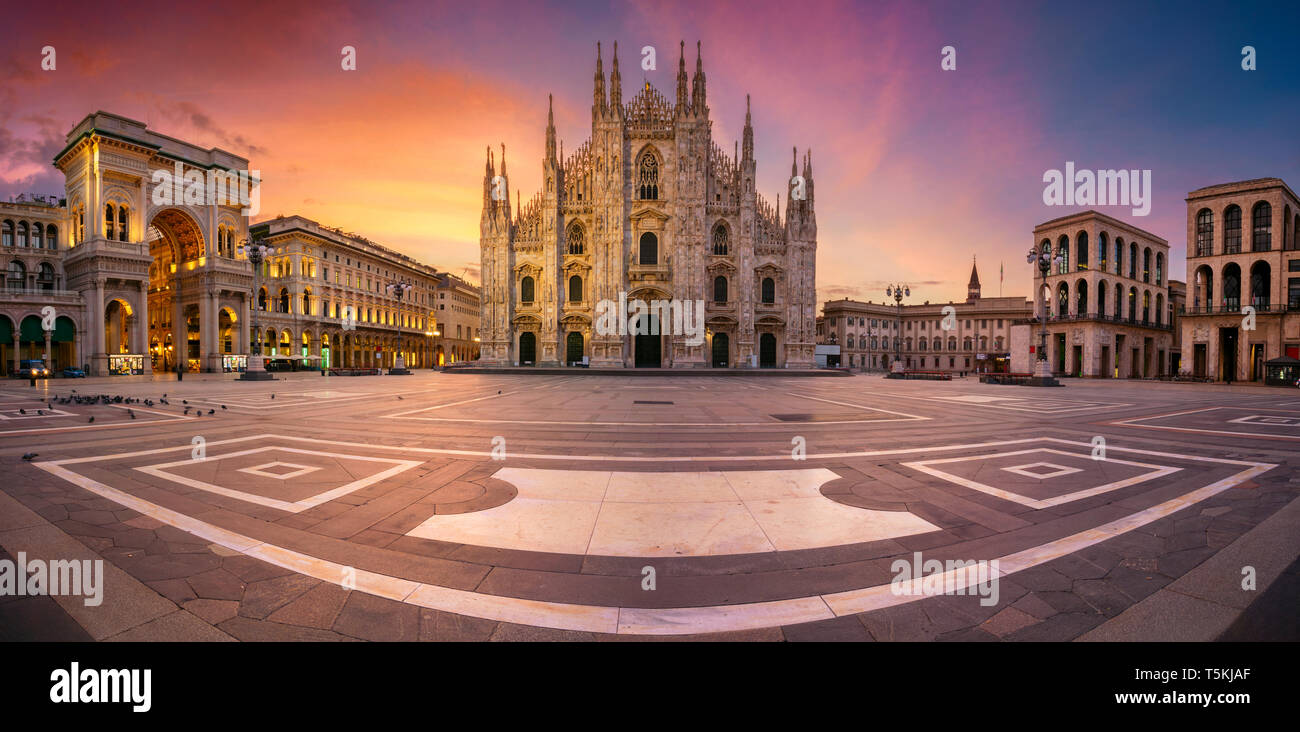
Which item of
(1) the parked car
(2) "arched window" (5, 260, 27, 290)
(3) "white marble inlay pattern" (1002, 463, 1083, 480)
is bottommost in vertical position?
(3) "white marble inlay pattern" (1002, 463, 1083, 480)

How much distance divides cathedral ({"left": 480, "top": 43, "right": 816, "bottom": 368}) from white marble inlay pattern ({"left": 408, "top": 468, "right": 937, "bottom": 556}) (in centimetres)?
3809

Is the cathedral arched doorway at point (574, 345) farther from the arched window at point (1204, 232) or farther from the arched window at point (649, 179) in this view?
the arched window at point (1204, 232)

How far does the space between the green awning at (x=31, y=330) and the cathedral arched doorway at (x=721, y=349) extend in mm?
60214

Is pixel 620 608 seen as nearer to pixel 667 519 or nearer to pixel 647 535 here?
pixel 647 535

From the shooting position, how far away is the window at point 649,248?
4497 centimetres

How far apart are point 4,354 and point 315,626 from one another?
Answer: 69958 mm

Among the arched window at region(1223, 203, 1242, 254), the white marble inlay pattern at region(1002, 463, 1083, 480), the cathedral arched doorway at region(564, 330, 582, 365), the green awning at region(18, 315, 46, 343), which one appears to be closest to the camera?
the white marble inlay pattern at region(1002, 463, 1083, 480)

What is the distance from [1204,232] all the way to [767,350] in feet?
136

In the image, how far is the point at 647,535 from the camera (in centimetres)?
382

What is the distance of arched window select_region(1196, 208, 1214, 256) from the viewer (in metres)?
42.2

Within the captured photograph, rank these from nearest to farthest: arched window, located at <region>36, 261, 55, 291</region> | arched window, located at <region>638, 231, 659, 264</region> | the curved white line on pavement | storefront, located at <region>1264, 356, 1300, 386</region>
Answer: the curved white line on pavement → storefront, located at <region>1264, 356, 1300, 386</region> → arched window, located at <region>36, 261, 55, 291</region> → arched window, located at <region>638, 231, 659, 264</region>

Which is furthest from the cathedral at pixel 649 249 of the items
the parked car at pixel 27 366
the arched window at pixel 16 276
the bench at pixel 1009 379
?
the arched window at pixel 16 276

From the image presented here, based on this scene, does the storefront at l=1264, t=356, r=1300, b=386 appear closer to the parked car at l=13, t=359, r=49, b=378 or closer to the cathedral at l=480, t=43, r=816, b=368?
the cathedral at l=480, t=43, r=816, b=368

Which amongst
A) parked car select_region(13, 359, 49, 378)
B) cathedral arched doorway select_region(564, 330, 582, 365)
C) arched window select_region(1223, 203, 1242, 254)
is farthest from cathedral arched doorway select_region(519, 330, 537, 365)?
arched window select_region(1223, 203, 1242, 254)
